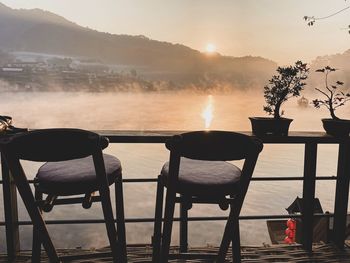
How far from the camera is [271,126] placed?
2.43 metres

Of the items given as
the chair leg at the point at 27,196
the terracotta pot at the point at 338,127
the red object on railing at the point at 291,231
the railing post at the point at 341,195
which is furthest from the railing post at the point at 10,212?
the red object on railing at the point at 291,231

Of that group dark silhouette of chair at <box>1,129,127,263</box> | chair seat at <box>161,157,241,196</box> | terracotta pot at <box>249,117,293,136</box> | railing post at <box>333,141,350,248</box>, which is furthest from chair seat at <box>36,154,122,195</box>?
railing post at <box>333,141,350,248</box>

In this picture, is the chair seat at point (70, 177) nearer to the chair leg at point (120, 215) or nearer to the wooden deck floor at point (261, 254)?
the chair leg at point (120, 215)

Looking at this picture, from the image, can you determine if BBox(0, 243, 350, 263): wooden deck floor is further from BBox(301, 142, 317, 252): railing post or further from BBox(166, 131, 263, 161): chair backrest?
BBox(166, 131, 263, 161): chair backrest

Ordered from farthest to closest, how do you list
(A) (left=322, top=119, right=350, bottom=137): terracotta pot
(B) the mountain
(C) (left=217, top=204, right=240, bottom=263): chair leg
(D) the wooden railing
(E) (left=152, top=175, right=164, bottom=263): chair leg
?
(B) the mountain → (A) (left=322, top=119, right=350, bottom=137): terracotta pot → (D) the wooden railing → (E) (left=152, top=175, right=164, bottom=263): chair leg → (C) (left=217, top=204, right=240, bottom=263): chair leg

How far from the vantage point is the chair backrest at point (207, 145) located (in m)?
1.51

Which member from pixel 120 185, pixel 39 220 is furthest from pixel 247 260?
pixel 39 220

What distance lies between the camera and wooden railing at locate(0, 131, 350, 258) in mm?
2342

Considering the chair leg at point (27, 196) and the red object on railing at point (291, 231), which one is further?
the red object on railing at point (291, 231)

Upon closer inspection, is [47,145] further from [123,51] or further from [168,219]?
[123,51]

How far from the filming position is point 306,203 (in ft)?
8.84

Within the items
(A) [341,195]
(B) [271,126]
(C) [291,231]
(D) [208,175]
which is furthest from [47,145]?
(C) [291,231]

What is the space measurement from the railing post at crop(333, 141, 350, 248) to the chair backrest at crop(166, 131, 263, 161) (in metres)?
1.49

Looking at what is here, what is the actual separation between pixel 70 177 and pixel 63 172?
9 cm
